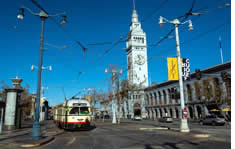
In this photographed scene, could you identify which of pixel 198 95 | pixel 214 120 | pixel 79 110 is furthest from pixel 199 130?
pixel 198 95

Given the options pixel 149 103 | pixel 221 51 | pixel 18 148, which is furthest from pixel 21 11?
pixel 149 103

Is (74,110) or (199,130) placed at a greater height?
(74,110)

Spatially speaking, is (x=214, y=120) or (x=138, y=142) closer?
(x=138, y=142)

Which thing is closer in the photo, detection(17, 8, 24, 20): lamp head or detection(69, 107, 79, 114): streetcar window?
detection(17, 8, 24, 20): lamp head

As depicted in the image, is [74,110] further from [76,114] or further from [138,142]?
[138,142]

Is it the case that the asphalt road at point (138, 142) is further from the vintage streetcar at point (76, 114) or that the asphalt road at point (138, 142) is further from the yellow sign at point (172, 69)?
the yellow sign at point (172, 69)

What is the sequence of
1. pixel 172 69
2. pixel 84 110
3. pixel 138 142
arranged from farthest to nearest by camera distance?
pixel 84 110, pixel 172 69, pixel 138 142

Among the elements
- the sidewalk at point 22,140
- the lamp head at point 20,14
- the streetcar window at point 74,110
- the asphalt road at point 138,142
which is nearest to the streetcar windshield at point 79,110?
the streetcar window at point 74,110

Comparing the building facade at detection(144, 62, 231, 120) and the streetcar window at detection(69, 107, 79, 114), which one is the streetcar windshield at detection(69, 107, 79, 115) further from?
the building facade at detection(144, 62, 231, 120)

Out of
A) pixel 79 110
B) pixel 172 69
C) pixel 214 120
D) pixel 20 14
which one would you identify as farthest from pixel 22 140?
pixel 214 120

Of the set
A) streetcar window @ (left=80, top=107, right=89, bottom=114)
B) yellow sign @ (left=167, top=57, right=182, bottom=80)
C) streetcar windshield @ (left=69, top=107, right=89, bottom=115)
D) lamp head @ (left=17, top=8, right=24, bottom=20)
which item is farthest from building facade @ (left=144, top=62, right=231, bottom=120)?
lamp head @ (left=17, top=8, right=24, bottom=20)

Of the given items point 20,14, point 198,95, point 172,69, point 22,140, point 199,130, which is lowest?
point 199,130

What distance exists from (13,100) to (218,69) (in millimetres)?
40768

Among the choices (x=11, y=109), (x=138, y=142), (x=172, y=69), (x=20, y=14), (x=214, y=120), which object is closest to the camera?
(x=138, y=142)
